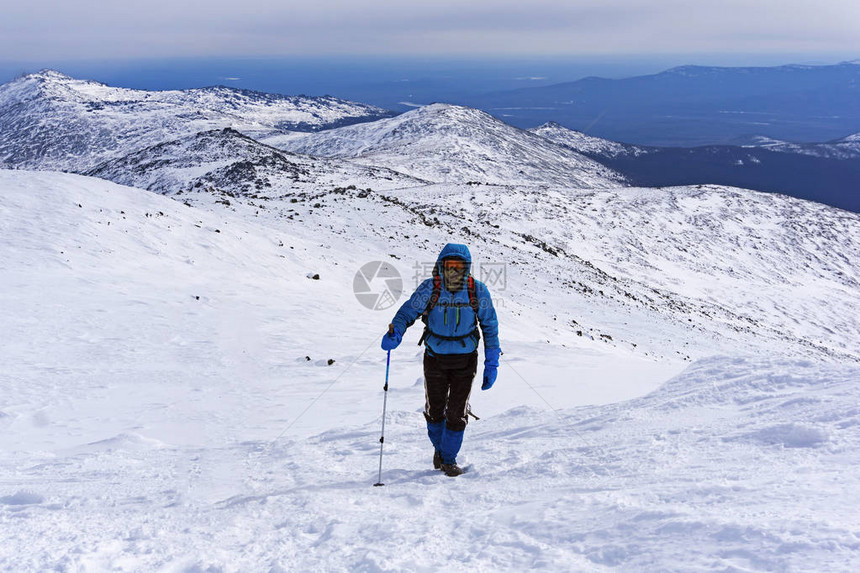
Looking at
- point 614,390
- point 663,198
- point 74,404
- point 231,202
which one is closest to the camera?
point 74,404

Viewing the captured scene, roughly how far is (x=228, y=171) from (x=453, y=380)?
45.9 metres

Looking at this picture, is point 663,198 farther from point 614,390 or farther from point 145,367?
point 145,367

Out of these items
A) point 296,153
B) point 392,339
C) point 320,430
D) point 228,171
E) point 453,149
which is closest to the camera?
point 392,339

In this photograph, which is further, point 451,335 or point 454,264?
point 451,335

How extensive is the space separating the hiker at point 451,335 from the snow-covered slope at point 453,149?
100 meters

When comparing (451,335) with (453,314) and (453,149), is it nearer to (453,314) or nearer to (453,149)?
(453,314)

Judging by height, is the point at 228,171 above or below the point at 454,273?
above

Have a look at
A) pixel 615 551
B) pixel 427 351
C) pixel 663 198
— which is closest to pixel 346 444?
pixel 427 351

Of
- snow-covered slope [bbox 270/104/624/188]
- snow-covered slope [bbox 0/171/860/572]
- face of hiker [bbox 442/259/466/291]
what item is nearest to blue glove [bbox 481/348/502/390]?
face of hiker [bbox 442/259/466/291]

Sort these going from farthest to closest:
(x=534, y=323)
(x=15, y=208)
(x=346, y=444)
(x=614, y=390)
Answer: (x=534, y=323)
(x=15, y=208)
(x=614, y=390)
(x=346, y=444)

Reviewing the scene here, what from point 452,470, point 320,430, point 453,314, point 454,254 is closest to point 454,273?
point 454,254

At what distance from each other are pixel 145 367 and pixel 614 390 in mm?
9211

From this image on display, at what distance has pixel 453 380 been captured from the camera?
18.6ft

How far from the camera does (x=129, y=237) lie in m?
16.2
